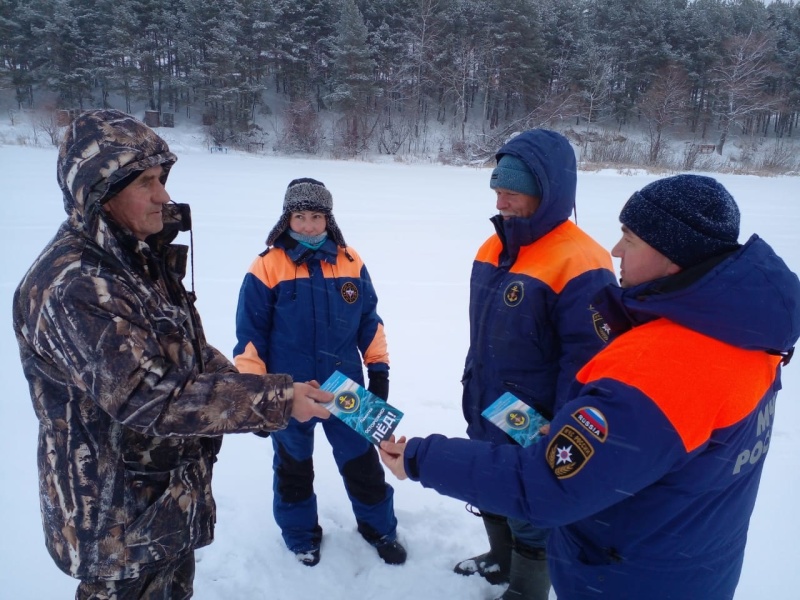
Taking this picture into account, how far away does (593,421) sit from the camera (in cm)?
115

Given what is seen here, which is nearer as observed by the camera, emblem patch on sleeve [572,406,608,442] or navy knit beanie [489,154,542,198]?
emblem patch on sleeve [572,406,608,442]

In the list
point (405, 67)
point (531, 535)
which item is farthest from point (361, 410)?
point (405, 67)

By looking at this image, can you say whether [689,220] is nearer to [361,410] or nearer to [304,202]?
[361,410]

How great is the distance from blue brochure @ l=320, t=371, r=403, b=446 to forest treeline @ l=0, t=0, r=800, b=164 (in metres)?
26.9

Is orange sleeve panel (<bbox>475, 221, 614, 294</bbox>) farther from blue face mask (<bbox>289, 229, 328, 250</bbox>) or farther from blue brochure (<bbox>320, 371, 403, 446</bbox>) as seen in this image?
blue face mask (<bbox>289, 229, 328, 250</bbox>)

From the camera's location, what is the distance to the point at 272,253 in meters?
2.47

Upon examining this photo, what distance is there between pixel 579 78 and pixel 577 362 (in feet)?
122

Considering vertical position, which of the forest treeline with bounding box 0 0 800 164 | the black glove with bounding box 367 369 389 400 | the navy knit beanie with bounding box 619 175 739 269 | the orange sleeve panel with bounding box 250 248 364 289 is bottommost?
the black glove with bounding box 367 369 389 400

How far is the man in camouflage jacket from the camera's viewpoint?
4.24 ft

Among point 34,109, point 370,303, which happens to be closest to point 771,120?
point 370,303

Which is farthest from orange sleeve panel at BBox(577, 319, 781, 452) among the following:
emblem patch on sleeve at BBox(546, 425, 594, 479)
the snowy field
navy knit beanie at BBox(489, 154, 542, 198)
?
the snowy field

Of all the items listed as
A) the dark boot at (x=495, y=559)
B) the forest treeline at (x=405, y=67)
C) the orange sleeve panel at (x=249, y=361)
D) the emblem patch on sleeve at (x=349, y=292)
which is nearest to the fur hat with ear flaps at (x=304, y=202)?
the emblem patch on sleeve at (x=349, y=292)

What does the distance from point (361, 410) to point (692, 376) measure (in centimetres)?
112

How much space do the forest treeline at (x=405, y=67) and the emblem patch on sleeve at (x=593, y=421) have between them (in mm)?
27622
